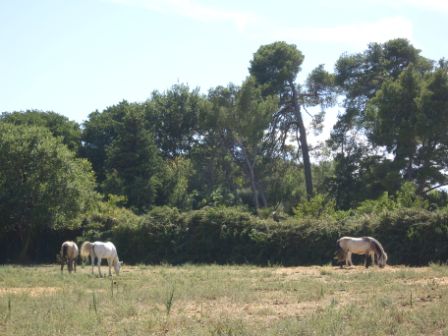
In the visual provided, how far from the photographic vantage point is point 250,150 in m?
50.7

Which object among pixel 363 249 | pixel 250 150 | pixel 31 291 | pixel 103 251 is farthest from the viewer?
pixel 250 150

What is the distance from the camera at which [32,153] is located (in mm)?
34781

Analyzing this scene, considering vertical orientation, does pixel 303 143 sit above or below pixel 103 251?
above

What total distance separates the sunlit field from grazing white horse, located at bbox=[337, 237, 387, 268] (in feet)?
14.6

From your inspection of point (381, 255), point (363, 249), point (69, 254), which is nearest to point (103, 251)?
point (69, 254)

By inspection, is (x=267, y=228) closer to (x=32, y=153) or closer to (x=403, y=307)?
(x=32, y=153)

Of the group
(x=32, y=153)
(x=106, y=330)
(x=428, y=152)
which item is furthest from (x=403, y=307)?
(x=428, y=152)

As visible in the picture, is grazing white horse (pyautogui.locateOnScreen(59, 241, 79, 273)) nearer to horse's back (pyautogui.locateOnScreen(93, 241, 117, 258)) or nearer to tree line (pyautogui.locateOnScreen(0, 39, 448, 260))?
horse's back (pyautogui.locateOnScreen(93, 241, 117, 258))

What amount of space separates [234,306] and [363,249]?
11926 millimetres

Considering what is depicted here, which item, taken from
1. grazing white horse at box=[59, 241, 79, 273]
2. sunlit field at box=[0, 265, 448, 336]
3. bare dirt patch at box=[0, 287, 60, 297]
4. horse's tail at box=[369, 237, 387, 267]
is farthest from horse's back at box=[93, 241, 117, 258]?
horse's tail at box=[369, 237, 387, 267]

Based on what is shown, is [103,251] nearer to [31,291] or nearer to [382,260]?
[31,291]

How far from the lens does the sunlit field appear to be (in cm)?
1215

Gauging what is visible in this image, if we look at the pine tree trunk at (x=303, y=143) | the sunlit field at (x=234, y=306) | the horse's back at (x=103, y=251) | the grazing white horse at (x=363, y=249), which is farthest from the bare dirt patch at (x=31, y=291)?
the pine tree trunk at (x=303, y=143)

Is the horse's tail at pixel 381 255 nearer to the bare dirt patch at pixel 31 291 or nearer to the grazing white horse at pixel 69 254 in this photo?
the grazing white horse at pixel 69 254
